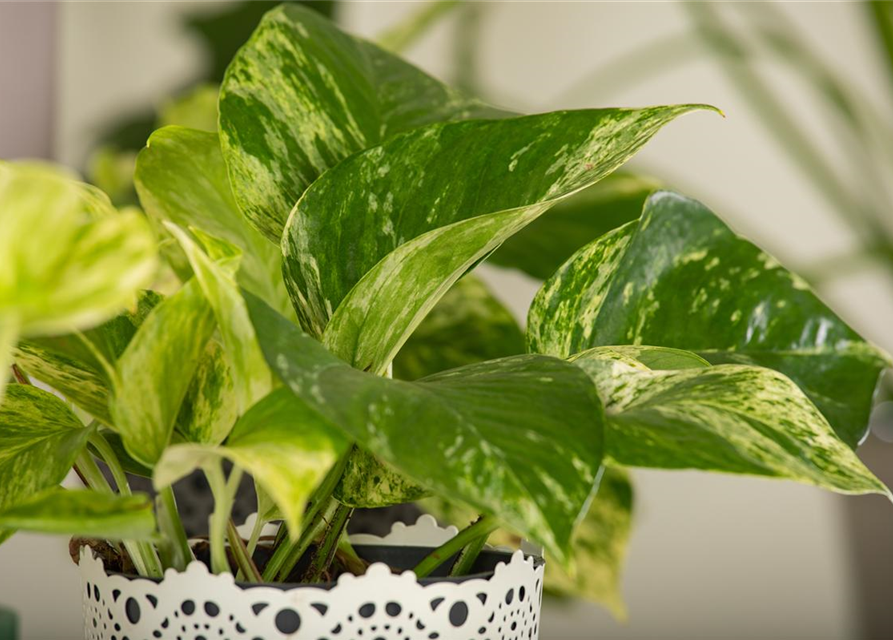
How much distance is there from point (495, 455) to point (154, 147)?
0.20m

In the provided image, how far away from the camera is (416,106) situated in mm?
360

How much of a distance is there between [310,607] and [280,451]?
0.06 meters

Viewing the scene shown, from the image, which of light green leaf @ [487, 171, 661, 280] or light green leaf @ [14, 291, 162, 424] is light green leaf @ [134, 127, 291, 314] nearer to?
light green leaf @ [14, 291, 162, 424]

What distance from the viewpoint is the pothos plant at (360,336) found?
173 millimetres

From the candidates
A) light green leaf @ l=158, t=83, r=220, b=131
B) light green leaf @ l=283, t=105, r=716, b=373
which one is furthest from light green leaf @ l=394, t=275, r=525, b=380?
light green leaf @ l=158, t=83, r=220, b=131

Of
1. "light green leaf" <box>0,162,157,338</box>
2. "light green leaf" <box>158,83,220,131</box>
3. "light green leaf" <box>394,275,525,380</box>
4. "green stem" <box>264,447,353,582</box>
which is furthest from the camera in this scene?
"light green leaf" <box>158,83,220,131</box>

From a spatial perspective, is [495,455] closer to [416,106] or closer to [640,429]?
[640,429]

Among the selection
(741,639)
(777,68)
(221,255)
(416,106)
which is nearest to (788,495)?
(741,639)

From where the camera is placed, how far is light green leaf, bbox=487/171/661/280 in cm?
49

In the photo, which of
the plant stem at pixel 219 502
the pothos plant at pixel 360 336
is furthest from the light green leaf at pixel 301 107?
the plant stem at pixel 219 502

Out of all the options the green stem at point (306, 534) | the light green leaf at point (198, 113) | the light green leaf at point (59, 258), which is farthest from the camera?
the light green leaf at point (198, 113)

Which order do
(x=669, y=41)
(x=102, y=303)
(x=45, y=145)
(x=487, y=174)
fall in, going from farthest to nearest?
1. (x=669, y=41)
2. (x=45, y=145)
3. (x=487, y=174)
4. (x=102, y=303)

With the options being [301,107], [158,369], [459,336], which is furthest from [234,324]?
[459,336]

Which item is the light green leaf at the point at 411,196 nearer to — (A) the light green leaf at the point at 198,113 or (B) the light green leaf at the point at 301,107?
(B) the light green leaf at the point at 301,107
